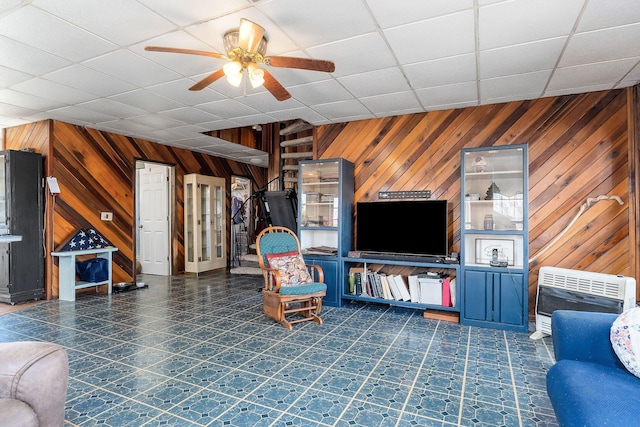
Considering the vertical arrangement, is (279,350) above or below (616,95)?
below

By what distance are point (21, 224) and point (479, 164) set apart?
20.8ft

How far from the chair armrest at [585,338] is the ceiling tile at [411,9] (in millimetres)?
2137

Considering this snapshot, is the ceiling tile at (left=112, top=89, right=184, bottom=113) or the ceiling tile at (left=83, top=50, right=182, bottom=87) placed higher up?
the ceiling tile at (left=83, top=50, right=182, bottom=87)

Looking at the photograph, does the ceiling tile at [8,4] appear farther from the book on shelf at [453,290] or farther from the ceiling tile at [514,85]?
the book on shelf at [453,290]

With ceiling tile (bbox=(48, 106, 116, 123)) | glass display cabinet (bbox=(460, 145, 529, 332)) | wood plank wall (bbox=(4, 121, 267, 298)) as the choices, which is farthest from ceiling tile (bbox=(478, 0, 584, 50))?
wood plank wall (bbox=(4, 121, 267, 298))

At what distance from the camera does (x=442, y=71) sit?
3381 mm

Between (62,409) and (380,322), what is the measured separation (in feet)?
10.5

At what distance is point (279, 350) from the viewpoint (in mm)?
3189

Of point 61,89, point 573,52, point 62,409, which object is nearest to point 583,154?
point 573,52

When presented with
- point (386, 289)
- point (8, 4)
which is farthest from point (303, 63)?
point (386, 289)

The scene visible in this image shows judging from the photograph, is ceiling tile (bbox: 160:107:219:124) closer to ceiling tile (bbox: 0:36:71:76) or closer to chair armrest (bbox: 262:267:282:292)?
ceiling tile (bbox: 0:36:71:76)

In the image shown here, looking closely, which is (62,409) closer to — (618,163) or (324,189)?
(324,189)

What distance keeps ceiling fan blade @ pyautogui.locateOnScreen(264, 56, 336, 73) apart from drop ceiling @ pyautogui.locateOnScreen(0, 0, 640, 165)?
0.89 ft

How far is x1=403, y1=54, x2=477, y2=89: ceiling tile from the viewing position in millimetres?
3170
